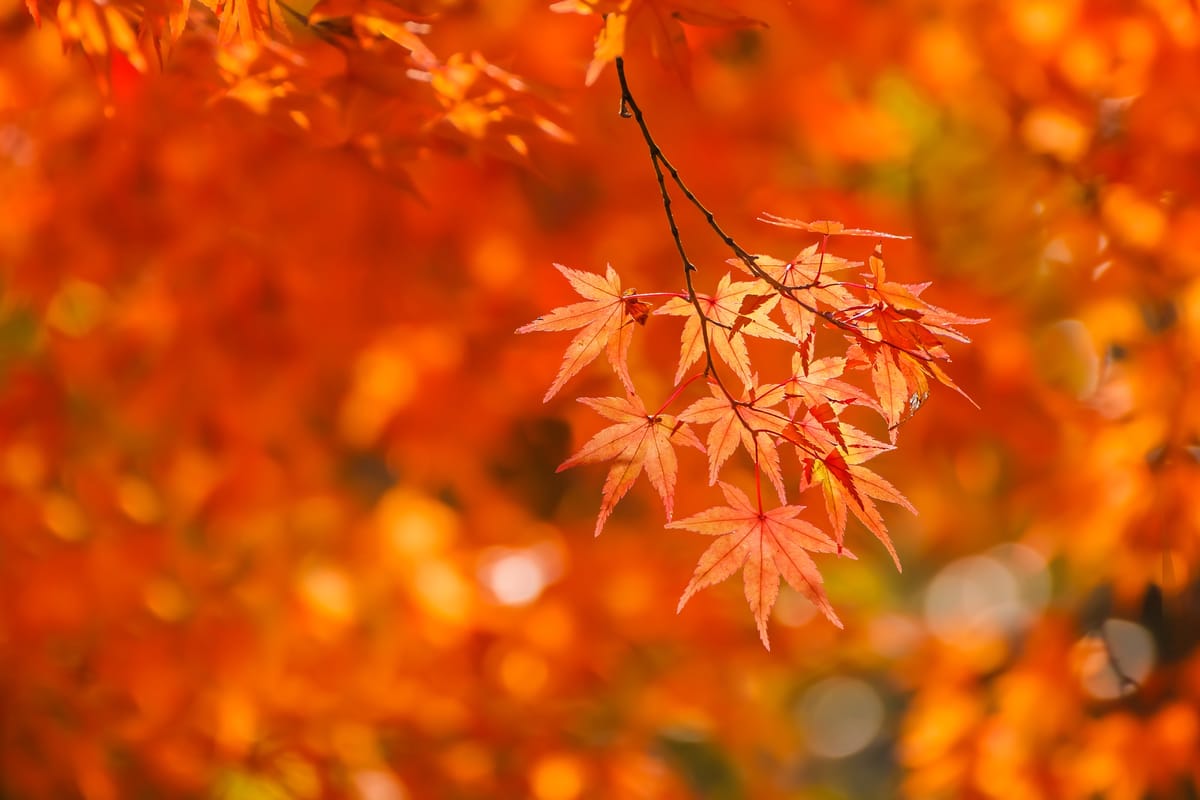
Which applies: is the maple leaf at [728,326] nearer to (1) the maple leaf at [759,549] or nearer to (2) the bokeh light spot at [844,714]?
(1) the maple leaf at [759,549]

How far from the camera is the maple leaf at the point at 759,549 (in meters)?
0.69

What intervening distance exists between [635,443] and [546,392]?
123 cm

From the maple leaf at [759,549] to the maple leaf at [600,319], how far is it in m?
0.12

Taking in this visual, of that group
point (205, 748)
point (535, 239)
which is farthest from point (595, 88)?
point (205, 748)

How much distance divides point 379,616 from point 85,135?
113cm

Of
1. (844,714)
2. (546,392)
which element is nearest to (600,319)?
(546,392)

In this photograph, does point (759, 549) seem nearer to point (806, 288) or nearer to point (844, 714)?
point (806, 288)

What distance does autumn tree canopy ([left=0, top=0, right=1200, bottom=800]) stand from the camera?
1811 millimetres

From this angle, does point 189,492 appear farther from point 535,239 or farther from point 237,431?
point 535,239

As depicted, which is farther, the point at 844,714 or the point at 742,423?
the point at 844,714

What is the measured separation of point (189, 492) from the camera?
2229 millimetres

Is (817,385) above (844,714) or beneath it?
above

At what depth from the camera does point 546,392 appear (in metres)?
1.91

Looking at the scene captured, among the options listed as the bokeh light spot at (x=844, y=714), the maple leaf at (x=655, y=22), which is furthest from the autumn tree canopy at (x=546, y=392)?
the bokeh light spot at (x=844, y=714)
